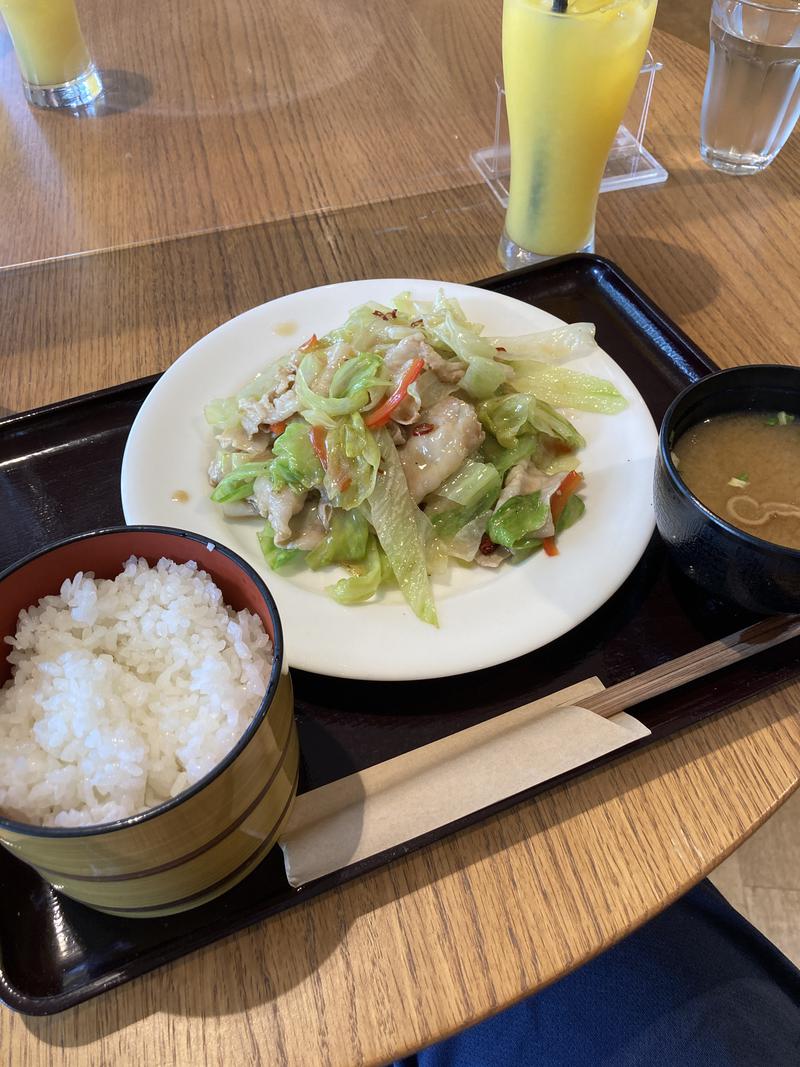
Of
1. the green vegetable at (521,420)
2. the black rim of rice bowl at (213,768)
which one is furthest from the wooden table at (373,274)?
the green vegetable at (521,420)

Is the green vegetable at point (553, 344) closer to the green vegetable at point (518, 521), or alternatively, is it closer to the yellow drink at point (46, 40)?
the green vegetable at point (518, 521)

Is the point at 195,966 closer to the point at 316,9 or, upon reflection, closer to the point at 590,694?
the point at 590,694

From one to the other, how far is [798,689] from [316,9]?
2.62m

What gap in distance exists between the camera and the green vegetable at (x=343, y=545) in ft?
3.88

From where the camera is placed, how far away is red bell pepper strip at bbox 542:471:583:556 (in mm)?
1166

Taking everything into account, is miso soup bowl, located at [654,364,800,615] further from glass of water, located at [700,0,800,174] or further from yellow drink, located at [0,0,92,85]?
yellow drink, located at [0,0,92,85]

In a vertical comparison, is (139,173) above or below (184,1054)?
above

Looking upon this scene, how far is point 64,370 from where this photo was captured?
1554 millimetres

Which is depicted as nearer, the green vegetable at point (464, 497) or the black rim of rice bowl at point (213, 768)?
the black rim of rice bowl at point (213, 768)

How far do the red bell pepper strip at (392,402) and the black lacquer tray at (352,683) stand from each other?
0.41 m

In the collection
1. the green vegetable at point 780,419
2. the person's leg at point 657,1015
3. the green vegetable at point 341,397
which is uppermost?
the green vegetable at point 341,397

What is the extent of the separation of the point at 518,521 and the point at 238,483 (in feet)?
1.42

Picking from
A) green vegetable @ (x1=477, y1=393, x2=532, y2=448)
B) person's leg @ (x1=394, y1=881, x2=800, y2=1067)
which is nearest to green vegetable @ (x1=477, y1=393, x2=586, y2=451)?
green vegetable @ (x1=477, y1=393, x2=532, y2=448)

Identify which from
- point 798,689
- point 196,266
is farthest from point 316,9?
point 798,689
